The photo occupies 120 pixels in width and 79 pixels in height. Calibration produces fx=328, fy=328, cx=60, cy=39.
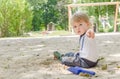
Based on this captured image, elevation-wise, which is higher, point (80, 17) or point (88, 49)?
point (80, 17)

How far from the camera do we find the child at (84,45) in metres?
3.35

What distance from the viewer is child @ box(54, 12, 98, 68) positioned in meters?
3.35

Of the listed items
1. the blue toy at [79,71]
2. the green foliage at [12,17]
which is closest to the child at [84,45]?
the blue toy at [79,71]

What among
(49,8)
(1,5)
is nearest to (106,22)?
(1,5)

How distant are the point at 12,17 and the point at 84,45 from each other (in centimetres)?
804

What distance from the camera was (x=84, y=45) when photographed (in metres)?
3.38

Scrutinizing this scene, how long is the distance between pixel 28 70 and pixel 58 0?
20420 millimetres

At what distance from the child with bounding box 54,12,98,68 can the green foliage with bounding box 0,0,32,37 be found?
771 cm

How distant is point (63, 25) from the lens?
23031 millimetres

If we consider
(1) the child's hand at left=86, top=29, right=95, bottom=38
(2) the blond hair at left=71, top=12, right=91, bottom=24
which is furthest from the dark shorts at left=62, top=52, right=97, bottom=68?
(2) the blond hair at left=71, top=12, right=91, bottom=24

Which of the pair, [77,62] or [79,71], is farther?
[77,62]

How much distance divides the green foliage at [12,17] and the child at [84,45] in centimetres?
771

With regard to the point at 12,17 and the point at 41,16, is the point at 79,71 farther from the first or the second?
the point at 41,16

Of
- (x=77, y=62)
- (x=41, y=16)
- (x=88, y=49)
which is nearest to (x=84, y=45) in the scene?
(x=88, y=49)
